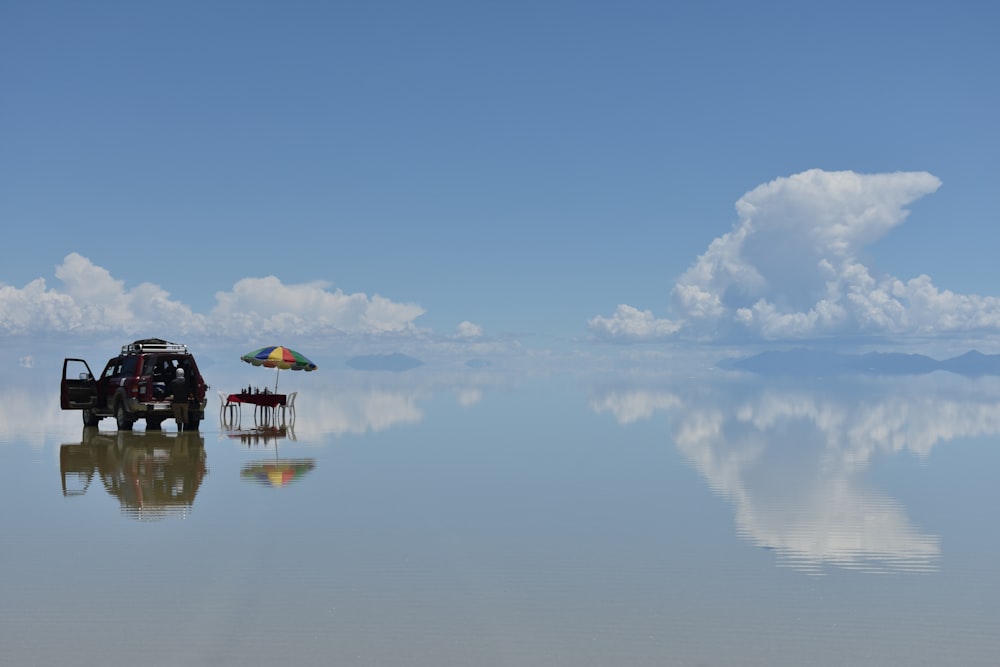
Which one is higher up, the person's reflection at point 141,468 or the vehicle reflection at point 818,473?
the person's reflection at point 141,468

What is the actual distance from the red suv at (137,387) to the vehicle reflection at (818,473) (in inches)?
582

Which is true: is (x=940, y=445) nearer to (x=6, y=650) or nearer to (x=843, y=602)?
(x=843, y=602)

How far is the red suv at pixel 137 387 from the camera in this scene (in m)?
28.1

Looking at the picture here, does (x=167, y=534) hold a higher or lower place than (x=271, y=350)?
lower

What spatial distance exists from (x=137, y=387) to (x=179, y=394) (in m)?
1.21

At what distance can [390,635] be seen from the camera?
25.1 ft

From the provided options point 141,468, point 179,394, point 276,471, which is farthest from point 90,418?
point 276,471

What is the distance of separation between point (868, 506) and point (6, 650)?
12.5 meters

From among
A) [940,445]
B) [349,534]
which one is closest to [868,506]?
[349,534]

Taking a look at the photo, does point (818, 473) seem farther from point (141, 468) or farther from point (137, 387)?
point (137, 387)

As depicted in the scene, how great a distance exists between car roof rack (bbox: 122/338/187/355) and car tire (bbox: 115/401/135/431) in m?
1.72

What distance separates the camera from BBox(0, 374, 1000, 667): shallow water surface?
749cm

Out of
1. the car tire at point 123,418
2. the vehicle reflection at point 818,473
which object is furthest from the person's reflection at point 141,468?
the vehicle reflection at point 818,473

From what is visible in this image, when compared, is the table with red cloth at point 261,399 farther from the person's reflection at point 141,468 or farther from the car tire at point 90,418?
the car tire at point 90,418
